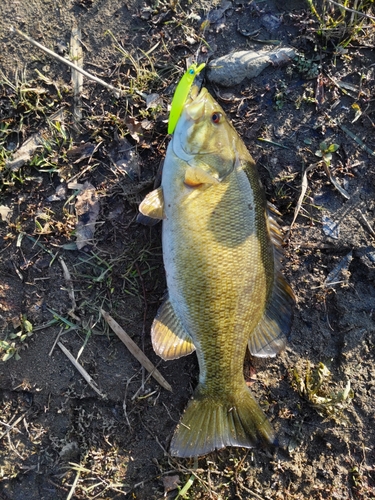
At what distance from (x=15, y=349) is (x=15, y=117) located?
5.99 feet

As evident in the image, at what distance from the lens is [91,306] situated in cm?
345

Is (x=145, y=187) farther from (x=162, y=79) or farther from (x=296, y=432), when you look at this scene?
(x=296, y=432)

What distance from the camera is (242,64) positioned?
11.9 ft

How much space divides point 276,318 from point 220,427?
87 cm

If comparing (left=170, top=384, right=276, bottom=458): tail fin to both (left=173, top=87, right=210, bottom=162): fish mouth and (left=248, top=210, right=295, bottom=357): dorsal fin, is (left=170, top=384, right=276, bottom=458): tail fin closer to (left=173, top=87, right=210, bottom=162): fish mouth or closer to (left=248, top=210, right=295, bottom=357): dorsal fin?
(left=248, top=210, right=295, bottom=357): dorsal fin

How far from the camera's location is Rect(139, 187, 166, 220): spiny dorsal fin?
10.3 ft

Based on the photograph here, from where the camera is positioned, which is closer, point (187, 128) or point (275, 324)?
point (187, 128)

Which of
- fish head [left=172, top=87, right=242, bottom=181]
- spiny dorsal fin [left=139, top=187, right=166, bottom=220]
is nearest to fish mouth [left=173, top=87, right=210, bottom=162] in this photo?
fish head [left=172, top=87, right=242, bottom=181]

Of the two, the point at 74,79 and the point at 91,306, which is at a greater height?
the point at 74,79

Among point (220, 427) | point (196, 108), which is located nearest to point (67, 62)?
point (196, 108)

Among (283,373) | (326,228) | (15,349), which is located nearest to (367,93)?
(326,228)

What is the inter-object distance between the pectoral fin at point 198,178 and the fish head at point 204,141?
32 mm

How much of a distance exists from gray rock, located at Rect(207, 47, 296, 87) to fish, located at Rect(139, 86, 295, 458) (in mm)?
535

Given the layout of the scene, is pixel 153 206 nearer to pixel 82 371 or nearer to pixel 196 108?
pixel 196 108
